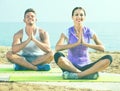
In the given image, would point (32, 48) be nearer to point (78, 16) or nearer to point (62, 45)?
point (62, 45)

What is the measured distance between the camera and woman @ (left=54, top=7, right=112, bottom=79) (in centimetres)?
938

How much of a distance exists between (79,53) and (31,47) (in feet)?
4.78

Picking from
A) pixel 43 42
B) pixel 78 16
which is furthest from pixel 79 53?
pixel 43 42

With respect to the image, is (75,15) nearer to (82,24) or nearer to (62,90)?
(82,24)

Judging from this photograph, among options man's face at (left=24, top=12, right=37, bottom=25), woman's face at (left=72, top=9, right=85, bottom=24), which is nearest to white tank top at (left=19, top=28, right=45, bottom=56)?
man's face at (left=24, top=12, right=37, bottom=25)

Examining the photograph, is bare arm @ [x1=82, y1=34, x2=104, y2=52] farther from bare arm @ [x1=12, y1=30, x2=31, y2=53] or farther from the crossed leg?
bare arm @ [x1=12, y1=30, x2=31, y2=53]

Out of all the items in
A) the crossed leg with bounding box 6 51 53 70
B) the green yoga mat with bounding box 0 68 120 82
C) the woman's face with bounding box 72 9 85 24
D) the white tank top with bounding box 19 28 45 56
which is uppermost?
the woman's face with bounding box 72 9 85 24

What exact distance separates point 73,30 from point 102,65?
0.99 m

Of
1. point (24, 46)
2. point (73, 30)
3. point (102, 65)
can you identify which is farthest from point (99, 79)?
point (24, 46)

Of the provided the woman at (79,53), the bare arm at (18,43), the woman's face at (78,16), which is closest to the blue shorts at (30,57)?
the bare arm at (18,43)

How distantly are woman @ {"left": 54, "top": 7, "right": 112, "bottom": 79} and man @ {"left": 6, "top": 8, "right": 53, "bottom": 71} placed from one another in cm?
90

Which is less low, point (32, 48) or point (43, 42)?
point (43, 42)

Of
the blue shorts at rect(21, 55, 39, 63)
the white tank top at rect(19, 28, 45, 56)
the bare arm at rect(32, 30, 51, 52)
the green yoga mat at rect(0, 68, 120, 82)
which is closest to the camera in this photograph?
the green yoga mat at rect(0, 68, 120, 82)

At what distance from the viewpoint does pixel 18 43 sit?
407 inches
